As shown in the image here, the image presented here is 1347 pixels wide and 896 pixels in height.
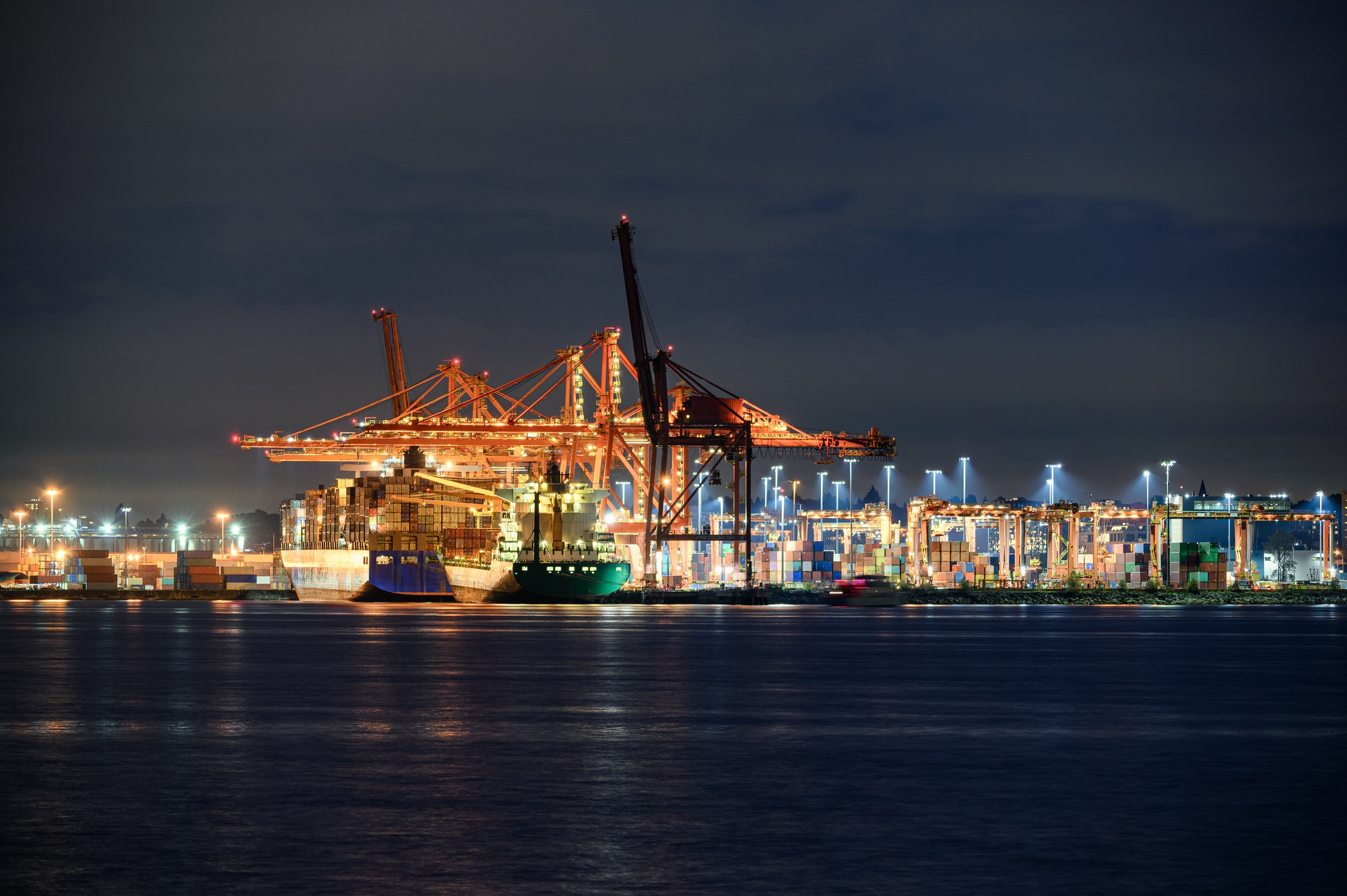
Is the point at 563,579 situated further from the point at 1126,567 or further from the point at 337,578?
the point at 1126,567

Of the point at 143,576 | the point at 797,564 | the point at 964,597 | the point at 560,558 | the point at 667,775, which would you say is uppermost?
the point at 560,558

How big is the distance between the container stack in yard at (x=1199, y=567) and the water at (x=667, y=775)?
377 ft

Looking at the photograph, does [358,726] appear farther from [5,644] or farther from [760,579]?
[760,579]

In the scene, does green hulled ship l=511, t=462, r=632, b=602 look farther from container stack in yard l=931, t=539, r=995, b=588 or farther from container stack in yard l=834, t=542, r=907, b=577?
container stack in yard l=931, t=539, r=995, b=588

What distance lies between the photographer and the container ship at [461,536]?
4412 inches

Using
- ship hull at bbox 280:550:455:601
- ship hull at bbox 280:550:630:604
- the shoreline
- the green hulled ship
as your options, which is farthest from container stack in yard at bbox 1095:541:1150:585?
ship hull at bbox 280:550:455:601

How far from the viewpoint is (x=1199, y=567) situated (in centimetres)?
15925

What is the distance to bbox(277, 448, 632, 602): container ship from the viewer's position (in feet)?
A: 368

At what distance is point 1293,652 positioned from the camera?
56.6 meters

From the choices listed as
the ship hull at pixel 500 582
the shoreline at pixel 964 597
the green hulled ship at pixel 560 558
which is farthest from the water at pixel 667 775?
the shoreline at pixel 964 597

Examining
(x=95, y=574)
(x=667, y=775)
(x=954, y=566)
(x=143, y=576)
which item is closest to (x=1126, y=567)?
(x=954, y=566)

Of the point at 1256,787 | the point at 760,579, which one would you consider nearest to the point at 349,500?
the point at 760,579

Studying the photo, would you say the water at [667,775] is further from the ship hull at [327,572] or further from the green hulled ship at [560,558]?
the ship hull at [327,572]

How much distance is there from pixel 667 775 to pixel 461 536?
110 meters
